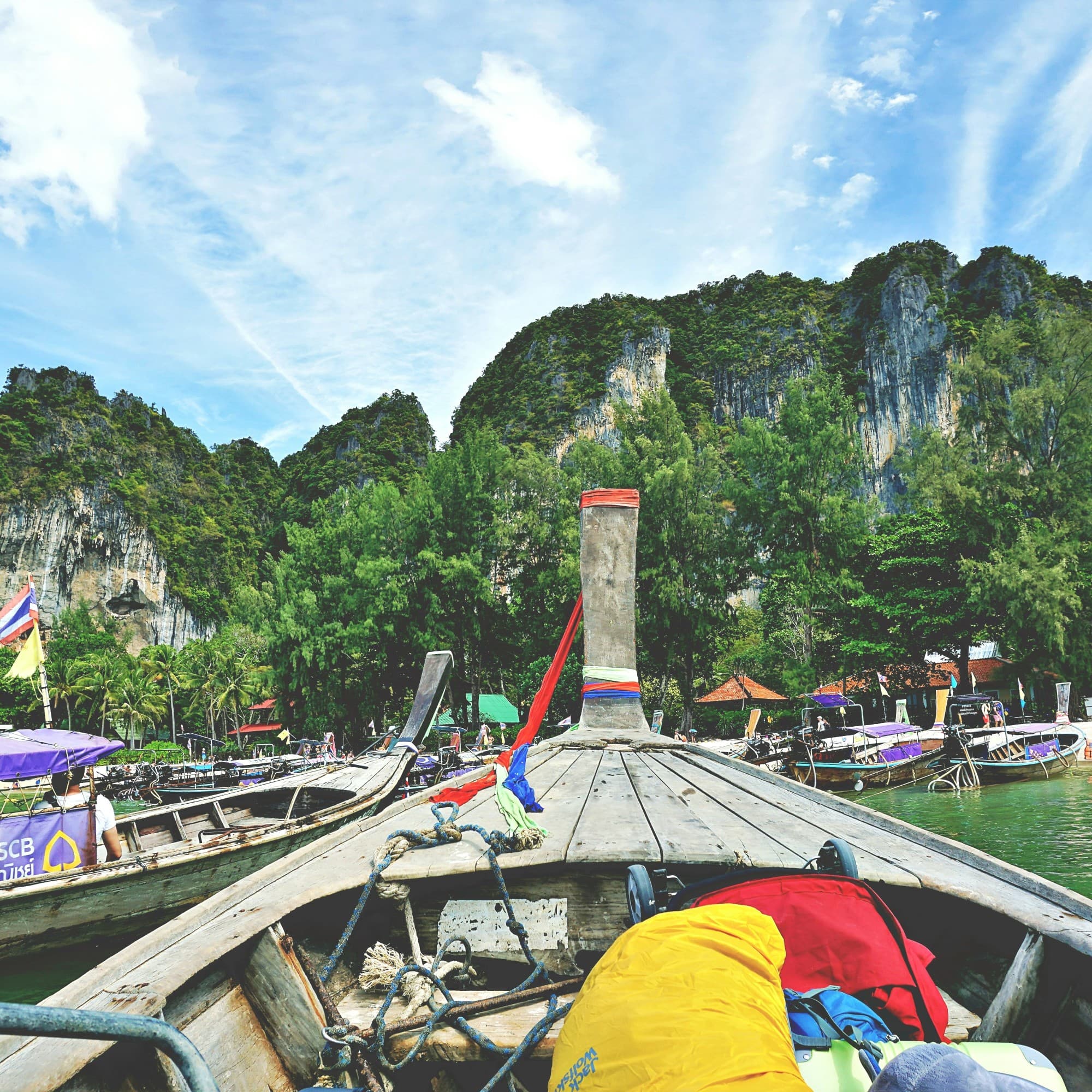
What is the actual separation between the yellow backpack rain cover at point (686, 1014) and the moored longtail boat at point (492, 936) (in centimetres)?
9

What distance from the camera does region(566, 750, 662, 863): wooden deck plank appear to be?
7.57 feet

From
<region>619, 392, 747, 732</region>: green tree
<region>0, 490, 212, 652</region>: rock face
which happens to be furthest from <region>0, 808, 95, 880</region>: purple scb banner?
<region>0, 490, 212, 652</region>: rock face

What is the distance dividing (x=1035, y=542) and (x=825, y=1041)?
24.4 metres

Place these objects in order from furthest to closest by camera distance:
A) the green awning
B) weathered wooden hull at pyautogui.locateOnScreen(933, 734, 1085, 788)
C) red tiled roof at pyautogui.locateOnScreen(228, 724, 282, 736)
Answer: red tiled roof at pyautogui.locateOnScreen(228, 724, 282, 736)
the green awning
weathered wooden hull at pyautogui.locateOnScreen(933, 734, 1085, 788)

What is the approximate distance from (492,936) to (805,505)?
23.0 m

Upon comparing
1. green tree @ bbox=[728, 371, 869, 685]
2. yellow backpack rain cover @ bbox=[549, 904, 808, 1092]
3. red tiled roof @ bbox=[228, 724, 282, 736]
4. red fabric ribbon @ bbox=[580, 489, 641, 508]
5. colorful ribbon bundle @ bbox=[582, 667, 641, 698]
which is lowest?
red tiled roof @ bbox=[228, 724, 282, 736]

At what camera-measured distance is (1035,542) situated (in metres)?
21.0

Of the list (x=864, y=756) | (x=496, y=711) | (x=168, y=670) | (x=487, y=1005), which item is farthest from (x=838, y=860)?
(x=168, y=670)

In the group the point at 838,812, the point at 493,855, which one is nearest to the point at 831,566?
the point at 838,812

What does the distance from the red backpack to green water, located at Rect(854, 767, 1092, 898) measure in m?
6.76

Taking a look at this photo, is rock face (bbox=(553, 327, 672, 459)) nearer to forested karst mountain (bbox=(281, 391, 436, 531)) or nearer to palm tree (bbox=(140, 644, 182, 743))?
forested karst mountain (bbox=(281, 391, 436, 531))

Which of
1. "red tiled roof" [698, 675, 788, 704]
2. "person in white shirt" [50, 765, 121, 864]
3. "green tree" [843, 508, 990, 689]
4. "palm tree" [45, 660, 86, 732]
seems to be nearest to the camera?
"person in white shirt" [50, 765, 121, 864]

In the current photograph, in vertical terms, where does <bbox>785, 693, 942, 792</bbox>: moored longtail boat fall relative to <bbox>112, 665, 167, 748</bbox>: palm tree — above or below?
above

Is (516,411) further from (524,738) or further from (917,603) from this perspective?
(524,738)
